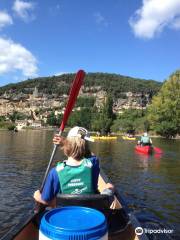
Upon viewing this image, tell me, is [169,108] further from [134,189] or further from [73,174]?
[73,174]

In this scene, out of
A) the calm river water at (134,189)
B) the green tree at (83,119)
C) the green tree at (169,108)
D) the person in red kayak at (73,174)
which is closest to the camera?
the person in red kayak at (73,174)

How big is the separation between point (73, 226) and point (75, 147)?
6.69 feet

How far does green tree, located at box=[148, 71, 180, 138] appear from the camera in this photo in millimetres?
79250

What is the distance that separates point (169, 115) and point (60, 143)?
75161 mm

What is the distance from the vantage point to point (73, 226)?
369 cm

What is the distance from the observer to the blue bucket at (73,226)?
11.8ft

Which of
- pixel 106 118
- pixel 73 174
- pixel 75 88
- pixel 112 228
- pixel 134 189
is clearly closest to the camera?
pixel 73 174

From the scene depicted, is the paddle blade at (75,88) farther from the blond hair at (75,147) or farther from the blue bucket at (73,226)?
the blue bucket at (73,226)

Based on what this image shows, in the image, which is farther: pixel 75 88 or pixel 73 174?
pixel 75 88

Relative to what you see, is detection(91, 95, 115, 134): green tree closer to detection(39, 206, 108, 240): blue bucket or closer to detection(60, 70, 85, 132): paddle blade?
detection(60, 70, 85, 132): paddle blade

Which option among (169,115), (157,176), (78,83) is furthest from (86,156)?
(169,115)

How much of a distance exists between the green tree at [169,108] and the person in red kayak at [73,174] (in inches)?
2952

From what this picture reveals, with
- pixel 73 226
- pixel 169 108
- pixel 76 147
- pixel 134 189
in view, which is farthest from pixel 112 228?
pixel 169 108

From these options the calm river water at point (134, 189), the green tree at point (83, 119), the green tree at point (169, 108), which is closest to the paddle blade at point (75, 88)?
the calm river water at point (134, 189)
